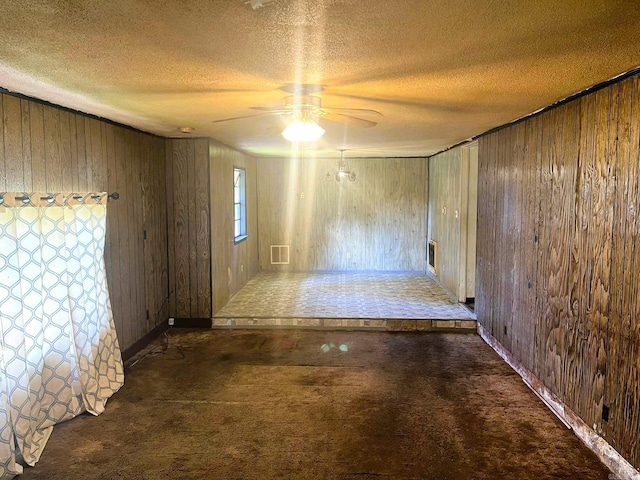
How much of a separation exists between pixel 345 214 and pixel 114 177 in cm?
507

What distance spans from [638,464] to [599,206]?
59.6 inches

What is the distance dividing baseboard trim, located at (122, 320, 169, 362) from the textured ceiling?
2.42m

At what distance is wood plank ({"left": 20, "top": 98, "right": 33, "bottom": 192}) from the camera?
10.2ft

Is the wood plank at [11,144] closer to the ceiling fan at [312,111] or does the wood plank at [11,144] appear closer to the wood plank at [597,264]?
the ceiling fan at [312,111]

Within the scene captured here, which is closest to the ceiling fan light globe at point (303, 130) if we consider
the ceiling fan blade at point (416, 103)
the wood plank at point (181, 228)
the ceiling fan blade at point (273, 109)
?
the ceiling fan blade at point (273, 109)

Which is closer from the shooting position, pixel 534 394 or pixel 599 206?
pixel 599 206

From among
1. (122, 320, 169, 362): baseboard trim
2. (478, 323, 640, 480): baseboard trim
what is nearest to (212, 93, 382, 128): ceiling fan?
(122, 320, 169, 362): baseboard trim

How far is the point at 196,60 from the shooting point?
7.45ft

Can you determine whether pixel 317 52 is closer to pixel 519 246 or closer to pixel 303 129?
pixel 303 129

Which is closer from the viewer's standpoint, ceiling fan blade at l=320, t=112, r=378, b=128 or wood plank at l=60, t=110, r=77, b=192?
wood plank at l=60, t=110, r=77, b=192

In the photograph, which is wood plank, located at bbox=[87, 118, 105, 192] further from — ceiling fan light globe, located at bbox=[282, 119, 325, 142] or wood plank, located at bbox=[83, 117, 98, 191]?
ceiling fan light globe, located at bbox=[282, 119, 325, 142]

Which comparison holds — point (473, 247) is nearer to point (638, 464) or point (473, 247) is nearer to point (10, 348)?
point (638, 464)

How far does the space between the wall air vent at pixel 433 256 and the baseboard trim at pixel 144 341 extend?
4538mm

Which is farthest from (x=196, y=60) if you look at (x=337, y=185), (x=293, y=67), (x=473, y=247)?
(x=337, y=185)
